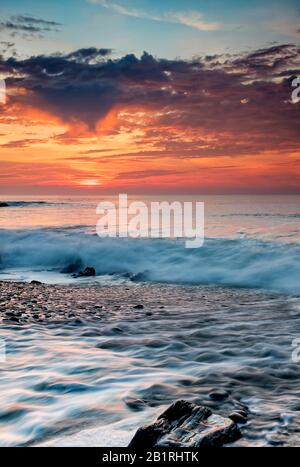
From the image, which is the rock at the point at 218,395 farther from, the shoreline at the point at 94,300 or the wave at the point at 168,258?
the wave at the point at 168,258

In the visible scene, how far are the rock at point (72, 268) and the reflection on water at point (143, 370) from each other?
893 cm

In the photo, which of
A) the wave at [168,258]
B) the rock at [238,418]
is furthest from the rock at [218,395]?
the wave at [168,258]

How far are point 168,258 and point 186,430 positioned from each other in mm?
14700

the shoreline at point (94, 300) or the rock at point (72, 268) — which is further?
the rock at point (72, 268)

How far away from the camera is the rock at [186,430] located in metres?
3.30

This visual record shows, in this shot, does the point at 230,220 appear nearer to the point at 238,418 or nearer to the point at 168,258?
the point at 168,258

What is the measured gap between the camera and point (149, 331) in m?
7.45

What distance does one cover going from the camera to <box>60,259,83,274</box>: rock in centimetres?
1761

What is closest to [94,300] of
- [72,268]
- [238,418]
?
[238,418]

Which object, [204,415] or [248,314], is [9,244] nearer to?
[248,314]

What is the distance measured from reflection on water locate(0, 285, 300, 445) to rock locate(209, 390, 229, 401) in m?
0.08

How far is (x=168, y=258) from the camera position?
18.1 metres
